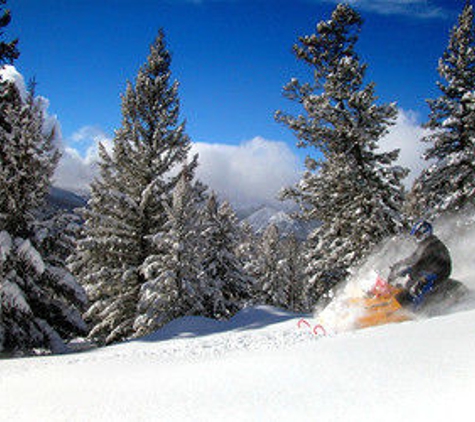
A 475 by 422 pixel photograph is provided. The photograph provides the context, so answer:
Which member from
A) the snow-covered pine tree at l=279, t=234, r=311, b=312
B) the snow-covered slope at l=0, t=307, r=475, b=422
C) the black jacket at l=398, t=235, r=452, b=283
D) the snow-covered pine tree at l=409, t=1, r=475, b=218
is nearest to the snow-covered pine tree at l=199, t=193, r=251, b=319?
the snow-covered pine tree at l=409, t=1, r=475, b=218

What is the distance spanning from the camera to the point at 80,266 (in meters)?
19.0

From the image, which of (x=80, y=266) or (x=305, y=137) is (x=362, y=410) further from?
(x=80, y=266)

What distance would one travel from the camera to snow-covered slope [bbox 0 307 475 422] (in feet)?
11.4

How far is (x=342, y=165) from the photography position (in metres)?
16.2

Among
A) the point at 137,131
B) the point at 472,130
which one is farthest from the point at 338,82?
the point at 137,131

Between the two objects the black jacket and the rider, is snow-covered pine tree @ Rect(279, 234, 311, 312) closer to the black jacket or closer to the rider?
the rider

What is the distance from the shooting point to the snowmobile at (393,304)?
898cm

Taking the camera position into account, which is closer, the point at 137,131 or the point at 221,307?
the point at 137,131

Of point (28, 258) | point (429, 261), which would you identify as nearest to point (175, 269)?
point (28, 258)

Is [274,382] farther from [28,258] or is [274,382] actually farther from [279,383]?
[28,258]

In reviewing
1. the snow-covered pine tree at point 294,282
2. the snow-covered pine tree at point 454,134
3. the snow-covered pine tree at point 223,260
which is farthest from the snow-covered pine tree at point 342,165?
the snow-covered pine tree at point 294,282

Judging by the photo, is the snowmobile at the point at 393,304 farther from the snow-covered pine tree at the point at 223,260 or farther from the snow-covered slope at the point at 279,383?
the snow-covered pine tree at the point at 223,260

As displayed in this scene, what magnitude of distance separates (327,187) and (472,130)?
810 centimetres

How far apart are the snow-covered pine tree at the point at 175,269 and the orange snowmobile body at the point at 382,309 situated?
8.73m
